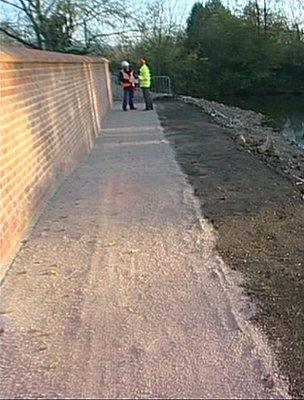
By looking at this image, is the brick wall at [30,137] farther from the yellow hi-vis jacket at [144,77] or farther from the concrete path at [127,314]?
the yellow hi-vis jacket at [144,77]

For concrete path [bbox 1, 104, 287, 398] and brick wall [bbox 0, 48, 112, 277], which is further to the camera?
brick wall [bbox 0, 48, 112, 277]

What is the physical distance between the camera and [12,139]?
19.5 ft

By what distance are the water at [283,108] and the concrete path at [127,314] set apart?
14545mm

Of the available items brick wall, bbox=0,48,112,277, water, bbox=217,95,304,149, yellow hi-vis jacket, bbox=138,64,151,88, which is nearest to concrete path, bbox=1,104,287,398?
brick wall, bbox=0,48,112,277

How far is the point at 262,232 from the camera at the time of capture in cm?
619

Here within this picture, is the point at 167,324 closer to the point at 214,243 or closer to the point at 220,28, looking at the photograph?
the point at 214,243

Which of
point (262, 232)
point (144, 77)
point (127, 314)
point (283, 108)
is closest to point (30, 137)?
point (262, 232)

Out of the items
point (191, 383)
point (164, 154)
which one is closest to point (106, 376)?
point (191, 383)

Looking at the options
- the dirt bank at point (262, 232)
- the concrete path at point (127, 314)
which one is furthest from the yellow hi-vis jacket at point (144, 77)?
the concrete path at point (127, 314)

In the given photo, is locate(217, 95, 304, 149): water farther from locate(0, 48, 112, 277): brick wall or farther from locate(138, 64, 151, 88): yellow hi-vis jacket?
locate(0, 48, 112, 277): brick wall

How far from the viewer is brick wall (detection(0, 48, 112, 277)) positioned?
18.3 ft

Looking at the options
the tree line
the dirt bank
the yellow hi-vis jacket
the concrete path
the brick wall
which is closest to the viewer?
the concrete path

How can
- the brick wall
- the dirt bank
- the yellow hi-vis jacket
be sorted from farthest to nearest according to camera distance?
the yellow hi-vis jacket < the brick wall < the dirt bank

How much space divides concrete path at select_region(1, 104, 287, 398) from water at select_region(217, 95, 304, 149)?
14545 mm
